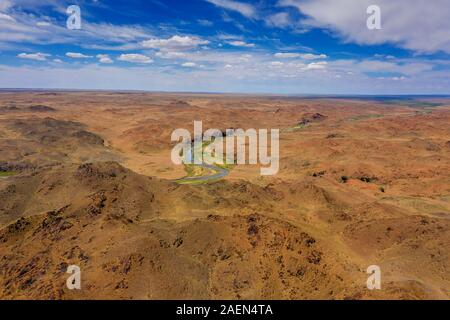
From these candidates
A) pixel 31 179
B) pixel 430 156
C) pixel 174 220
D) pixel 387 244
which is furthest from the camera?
pixel 430 156

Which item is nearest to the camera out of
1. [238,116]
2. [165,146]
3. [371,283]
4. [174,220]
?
[371,283]

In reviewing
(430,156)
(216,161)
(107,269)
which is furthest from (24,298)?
(430,156)

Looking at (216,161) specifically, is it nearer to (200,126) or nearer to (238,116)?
(200,126)

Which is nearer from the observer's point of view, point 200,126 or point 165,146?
point 165,146

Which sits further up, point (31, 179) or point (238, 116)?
point (238, 116)

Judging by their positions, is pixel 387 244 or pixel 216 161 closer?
pixel 387 244

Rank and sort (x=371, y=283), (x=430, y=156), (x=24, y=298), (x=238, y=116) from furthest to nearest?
(x=238, y=116) < (x=430, y=156) < (x=371, y=283) < (x=24, y=298)

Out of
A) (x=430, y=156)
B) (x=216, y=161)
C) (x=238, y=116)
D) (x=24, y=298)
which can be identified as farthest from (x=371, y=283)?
(x=238, y=116)
